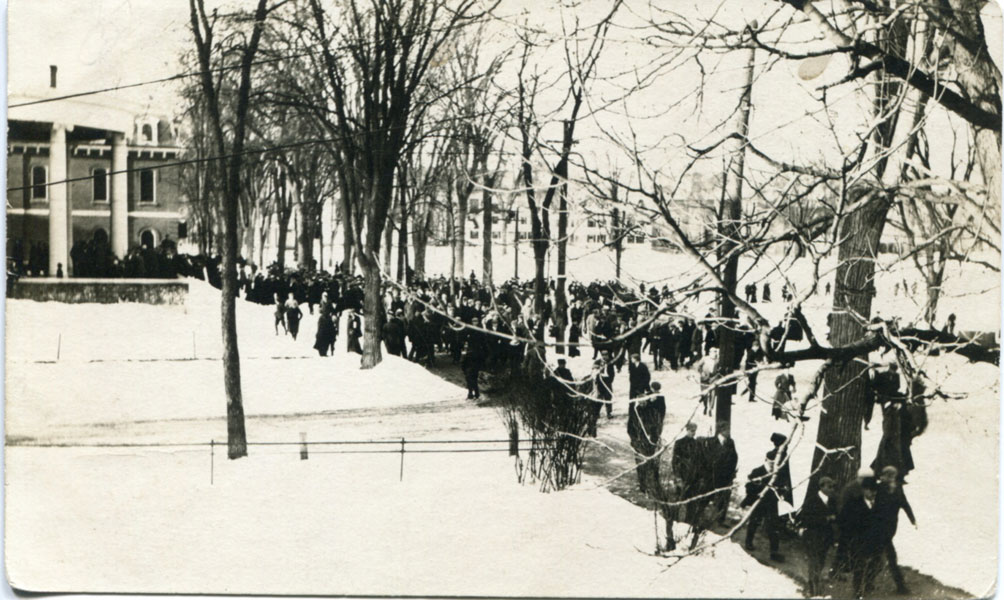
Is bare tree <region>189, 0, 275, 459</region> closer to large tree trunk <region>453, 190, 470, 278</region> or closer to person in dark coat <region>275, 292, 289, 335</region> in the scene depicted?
person in dark coat <region>275, 292, 289, 335</region>

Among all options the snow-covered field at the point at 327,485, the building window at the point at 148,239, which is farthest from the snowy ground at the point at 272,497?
the building window at the point at 148,239

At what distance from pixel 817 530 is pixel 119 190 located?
3771 mm

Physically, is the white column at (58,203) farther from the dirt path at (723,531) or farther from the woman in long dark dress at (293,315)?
the dirt path at (723,531)

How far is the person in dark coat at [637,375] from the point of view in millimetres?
4031

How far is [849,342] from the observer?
3.95 meters

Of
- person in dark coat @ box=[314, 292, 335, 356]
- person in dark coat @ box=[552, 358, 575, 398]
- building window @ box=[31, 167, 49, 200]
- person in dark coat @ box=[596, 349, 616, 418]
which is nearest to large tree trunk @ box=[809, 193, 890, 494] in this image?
person in dark coat @ box=[596, 349, 616, 418]

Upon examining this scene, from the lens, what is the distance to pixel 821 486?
3971mm

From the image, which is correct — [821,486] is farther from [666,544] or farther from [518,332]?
[518,332]

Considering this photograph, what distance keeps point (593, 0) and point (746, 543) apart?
2.75 metres

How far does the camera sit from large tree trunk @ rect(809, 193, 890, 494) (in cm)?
392

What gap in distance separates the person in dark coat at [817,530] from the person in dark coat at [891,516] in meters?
0.22

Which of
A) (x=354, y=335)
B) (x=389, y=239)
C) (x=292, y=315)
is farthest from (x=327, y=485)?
(x=389, y=239)

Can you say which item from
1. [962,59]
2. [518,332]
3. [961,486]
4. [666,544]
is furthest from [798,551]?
[962,59]

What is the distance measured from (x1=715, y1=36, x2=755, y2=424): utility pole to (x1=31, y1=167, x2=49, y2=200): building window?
10.8 ft
